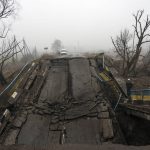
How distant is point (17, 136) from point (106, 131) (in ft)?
9.53

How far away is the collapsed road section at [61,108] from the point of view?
6465 millimetres

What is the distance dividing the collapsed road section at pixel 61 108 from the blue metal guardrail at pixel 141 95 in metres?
1.53

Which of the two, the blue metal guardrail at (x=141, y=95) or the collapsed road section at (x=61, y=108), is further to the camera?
the blue metal guardrail at (x=141, y=95)

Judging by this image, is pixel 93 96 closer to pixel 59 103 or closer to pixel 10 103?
pixel 59 103

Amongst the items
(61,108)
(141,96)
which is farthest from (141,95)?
(61,108)

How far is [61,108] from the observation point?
795 centimetres

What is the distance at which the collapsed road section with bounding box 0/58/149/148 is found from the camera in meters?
6.46

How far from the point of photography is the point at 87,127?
6.84 meters

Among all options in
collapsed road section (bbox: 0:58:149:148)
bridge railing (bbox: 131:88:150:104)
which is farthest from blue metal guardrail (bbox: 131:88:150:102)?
collapsed road section (bbox: 0:58:149:148)

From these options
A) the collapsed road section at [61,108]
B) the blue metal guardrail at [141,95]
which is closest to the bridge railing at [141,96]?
the blue metal guardrail at [141,95]

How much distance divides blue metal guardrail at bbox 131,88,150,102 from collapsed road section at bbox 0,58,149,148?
1.53 meters

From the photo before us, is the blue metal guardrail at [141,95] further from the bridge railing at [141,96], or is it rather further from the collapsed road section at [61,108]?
the collapsed road section at [61,108]

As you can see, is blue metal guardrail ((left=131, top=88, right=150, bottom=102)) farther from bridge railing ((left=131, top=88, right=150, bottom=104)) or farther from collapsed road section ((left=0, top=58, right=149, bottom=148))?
collapsed road section ((left=0, top=58, right=149, bottom=148))

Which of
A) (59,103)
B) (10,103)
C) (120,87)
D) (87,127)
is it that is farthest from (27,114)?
(120,87)
